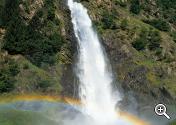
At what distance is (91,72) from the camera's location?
131125 mm

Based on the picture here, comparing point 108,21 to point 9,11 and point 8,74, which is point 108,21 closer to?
point 9,11

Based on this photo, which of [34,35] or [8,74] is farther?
[34,35]

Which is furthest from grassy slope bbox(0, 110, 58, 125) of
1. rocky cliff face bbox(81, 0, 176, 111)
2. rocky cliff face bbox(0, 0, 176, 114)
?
rocky cliff face bbox(81, 0, 176, 111)

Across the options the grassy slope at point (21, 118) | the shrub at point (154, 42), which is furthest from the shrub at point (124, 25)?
the grassy slope at point (21, 118)

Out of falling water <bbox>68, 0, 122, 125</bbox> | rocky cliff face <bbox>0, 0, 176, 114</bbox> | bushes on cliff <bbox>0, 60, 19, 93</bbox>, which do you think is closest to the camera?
bushes on cliff <bbox>0, 60, 19, 93</bbox>

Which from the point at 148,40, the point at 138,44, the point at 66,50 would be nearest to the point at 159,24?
the point at 148,40

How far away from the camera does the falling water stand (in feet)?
399

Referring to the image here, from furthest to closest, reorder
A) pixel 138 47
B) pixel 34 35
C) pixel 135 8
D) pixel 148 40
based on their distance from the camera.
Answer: pixel 135 8 → pixel 148 40 → pixel 138 47 → pixel 34 35

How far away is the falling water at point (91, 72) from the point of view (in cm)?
→ 12175

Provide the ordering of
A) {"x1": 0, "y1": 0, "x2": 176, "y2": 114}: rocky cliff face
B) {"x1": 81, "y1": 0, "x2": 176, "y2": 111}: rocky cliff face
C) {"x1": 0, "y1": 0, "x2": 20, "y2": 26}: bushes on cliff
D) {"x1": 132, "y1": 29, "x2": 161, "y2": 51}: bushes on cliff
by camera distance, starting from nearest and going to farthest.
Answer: {"x1": 0, "y1": 0, "x2": 176, "y2": 114}: rocky cliff face
{"x1": 81, "y1": 0, "x2": 176, "y2": 111}: rocky cliff face
{"x1": 0, "y1": 0, "x2": 20, "y2": 26}: bushes on cliff
{"x1": 132, "y1": 29, "x2": 161, "y2": 51}: bushes on cliff

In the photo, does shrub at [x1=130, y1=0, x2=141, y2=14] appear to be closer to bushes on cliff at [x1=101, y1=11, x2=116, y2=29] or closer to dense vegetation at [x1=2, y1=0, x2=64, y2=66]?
bushes on cliff at [x1=101, y1=11, x2=116, y2=29]

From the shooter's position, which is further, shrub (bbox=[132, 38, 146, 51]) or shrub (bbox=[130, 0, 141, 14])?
shrub (bbox=[130, 0, 141, 14])

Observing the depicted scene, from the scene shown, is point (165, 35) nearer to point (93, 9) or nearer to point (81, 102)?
point (93, 9)

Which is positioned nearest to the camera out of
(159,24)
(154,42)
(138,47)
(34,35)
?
(34,35)
